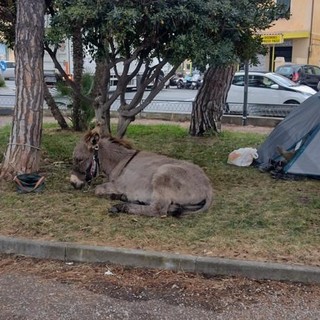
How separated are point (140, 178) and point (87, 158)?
73cm

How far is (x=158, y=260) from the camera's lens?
4602 mm

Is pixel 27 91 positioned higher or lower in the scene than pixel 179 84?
higher

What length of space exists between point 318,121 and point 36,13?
14.6 ft

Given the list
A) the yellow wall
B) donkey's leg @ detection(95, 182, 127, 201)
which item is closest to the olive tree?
donkey's leg @ detection(95, 182, 127, 201)

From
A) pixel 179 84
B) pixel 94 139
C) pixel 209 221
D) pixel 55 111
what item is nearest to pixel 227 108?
pixel 55 111

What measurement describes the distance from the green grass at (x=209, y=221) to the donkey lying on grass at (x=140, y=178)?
16cm

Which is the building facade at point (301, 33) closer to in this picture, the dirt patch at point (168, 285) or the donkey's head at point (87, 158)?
the donkey's head at point (87, 158)

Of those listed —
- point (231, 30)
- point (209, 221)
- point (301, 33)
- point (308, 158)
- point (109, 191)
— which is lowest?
point (209, 221)

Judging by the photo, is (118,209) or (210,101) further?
(210,101)

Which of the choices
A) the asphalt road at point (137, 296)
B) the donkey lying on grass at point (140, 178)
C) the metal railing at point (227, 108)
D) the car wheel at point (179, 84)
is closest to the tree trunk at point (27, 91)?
the donkey lying on grass at point (140, 178)

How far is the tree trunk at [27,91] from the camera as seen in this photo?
21.5 feet

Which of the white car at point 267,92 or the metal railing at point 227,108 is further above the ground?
the white car at point 267,92

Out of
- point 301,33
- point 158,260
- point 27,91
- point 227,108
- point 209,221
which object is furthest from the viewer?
point 301,33

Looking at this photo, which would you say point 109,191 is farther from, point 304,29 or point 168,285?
point 304,29
